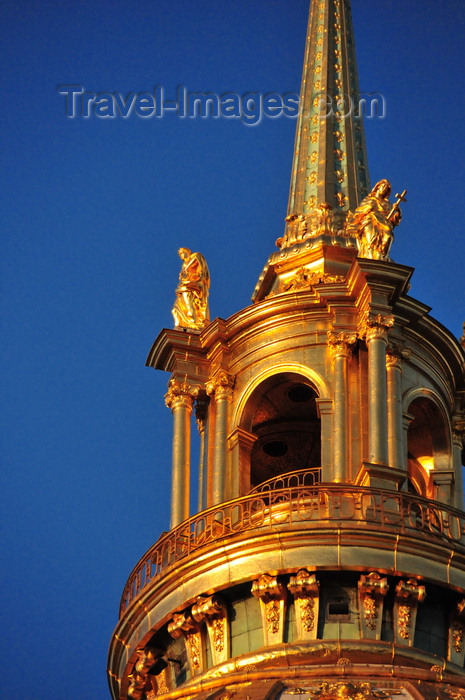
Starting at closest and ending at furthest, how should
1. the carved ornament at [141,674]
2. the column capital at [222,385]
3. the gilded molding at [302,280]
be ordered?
the carved ornament at [141,674], the column capital at [222,385], the gilded molding at [302,280]

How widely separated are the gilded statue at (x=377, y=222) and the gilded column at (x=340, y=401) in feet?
7.52

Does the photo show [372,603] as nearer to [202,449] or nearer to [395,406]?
[395,406]

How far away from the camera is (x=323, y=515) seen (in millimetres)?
47094

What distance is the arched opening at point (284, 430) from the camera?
177 feet

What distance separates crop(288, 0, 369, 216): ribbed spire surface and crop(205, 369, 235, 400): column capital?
6380mm

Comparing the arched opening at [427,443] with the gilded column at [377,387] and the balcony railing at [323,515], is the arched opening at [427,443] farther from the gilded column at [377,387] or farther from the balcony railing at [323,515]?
the balcony railing at [323,515]

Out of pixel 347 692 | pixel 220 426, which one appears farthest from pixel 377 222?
pixel 347 692

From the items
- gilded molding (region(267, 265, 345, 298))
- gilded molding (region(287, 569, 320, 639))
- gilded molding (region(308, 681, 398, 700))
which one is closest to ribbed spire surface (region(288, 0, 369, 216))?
gilded molding (region(267, 265, 345, 298))

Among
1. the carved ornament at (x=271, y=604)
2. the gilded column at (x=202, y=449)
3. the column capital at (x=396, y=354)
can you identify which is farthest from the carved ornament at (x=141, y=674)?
the column capital at (x=396, y=354)

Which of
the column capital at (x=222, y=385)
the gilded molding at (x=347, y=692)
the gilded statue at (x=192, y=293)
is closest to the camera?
the gilded molding at (x=347, y=692)

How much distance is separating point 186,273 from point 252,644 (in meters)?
13.0

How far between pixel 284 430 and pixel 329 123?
9.42 m

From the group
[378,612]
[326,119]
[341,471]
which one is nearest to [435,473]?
[341,471]

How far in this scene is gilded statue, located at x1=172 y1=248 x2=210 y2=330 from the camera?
55.6 meters
